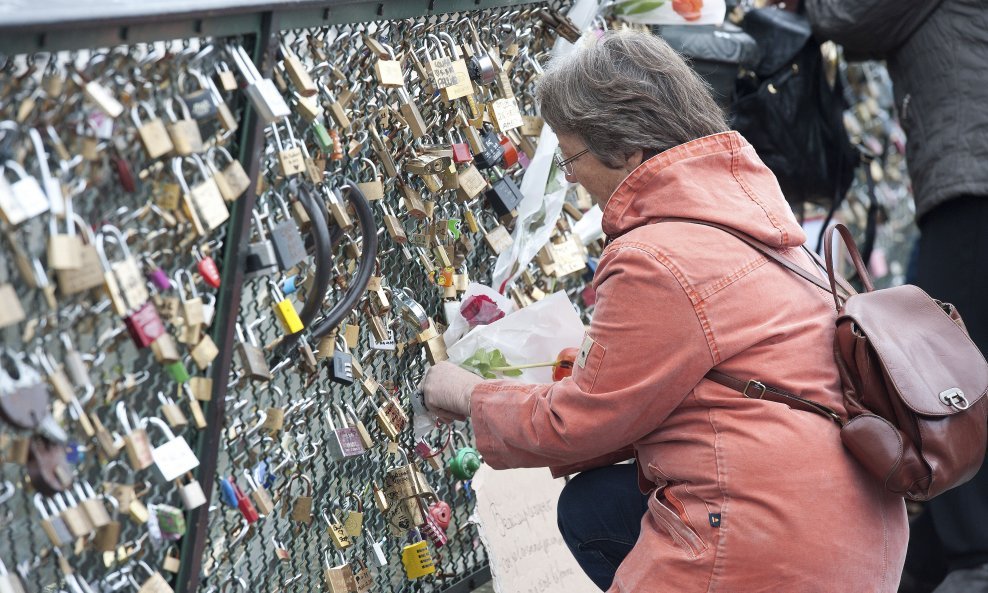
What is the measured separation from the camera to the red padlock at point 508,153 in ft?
8.86

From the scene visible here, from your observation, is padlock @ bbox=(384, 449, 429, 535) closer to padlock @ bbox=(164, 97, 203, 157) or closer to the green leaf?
padlock @ bbox=(164, 97, 203, 157)

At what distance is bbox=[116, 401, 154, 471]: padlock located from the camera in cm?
179

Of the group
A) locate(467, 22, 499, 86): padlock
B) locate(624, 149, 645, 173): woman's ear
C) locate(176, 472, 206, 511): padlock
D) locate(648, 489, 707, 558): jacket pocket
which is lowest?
locate(648, 489, 707, 558): jacket pocket

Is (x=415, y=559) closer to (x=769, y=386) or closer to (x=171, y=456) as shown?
(x=171, y=456)

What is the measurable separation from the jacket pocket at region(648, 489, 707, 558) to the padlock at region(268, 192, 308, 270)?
75 cm

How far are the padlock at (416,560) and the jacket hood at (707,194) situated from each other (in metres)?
0.88

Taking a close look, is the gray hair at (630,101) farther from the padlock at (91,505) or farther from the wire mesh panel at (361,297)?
the padlock at (91,505)

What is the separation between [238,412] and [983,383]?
131 cm

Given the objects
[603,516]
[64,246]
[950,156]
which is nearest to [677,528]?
[603,516]

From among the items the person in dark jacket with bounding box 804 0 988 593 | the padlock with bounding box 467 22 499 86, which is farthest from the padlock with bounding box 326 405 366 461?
the person in dark jacket with bounding box 804 0 988 593

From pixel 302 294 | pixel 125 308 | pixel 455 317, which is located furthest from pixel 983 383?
pixel 125 308

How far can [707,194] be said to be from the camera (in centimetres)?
196

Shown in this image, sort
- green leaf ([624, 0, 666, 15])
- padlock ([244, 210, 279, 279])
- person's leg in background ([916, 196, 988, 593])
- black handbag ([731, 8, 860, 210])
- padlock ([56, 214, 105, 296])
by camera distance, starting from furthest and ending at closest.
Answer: black handbag ([731, 8, 860, 210]), green leaf ([624, 0, 666, 15]), person's leg in background ([916, 196, 988, 593]), padlock ([244, 210, 279, 279]), padlock ([56, 214, 105, 296])

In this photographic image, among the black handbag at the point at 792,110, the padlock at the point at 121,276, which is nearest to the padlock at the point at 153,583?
the padlock at the point at 121,276
